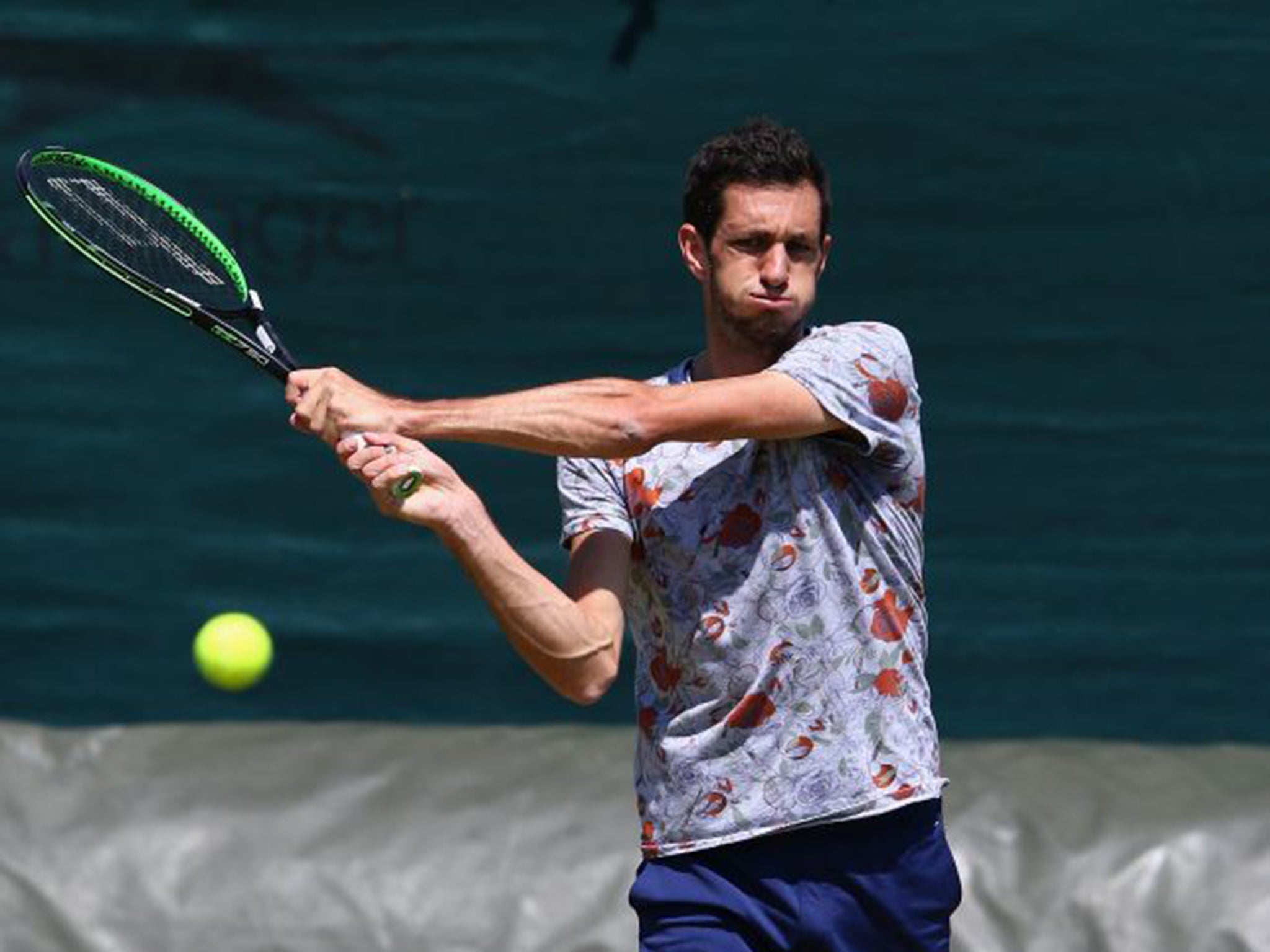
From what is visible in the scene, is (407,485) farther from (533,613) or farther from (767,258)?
(767,258)

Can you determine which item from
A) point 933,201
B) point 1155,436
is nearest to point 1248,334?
point 1155,436

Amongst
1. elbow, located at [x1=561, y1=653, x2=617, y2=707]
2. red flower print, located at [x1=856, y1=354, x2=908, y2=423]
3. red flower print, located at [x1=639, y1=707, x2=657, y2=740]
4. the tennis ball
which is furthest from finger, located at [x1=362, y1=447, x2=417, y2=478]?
the tennis ball

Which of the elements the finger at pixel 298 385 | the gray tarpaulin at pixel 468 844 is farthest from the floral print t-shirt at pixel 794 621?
the gray tarpaulin at pixel 468 844

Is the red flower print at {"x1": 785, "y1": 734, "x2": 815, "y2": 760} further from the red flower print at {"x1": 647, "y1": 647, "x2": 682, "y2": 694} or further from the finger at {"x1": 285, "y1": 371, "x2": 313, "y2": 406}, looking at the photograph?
the finger at {"x1": 285, "y1": 371, "x2": 313, "y2": 406}

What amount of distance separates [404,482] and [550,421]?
22cm

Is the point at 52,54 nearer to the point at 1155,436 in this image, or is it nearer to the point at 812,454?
the point at 1155,436

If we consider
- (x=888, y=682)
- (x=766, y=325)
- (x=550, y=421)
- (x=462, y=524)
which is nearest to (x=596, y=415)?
(x=550, y=421)

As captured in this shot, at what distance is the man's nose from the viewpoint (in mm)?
3791

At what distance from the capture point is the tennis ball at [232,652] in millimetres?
5523

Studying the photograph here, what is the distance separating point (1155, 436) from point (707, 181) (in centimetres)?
246

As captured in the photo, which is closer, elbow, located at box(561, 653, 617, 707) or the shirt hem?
the shirt hem

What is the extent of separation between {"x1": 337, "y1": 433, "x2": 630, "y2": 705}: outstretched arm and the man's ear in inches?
17.1

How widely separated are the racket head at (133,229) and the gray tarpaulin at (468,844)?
5.12 feet


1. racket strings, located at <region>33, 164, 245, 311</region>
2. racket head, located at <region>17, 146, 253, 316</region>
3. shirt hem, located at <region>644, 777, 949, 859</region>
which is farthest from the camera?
racket strings, located at <region>33, 164, 245, 311</region>
